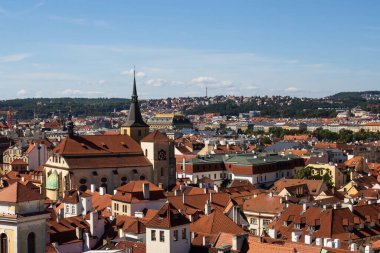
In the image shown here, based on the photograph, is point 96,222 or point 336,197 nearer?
point 96,222

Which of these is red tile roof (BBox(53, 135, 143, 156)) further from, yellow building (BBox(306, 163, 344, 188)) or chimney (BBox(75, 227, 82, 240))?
chimney (BBox(75, 227, 82, 240))

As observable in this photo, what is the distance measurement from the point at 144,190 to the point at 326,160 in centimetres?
6576

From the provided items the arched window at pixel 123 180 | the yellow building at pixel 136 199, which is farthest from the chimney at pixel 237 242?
the arched window at pixel 123 180

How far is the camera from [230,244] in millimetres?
34844

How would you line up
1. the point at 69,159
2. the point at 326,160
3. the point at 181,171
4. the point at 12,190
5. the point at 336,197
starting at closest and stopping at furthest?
the point at 12,190 < the point at 336,197 < the point at 69,159 < the point at 181,171 < the point at 326,160

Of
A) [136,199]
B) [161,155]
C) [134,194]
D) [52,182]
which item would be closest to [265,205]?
[136,199]

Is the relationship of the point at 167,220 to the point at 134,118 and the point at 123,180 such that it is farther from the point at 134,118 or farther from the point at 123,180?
the point at 134,118

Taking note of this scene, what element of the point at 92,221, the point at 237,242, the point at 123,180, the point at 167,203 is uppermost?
the point at 167,203

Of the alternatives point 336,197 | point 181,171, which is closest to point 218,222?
point 336,197

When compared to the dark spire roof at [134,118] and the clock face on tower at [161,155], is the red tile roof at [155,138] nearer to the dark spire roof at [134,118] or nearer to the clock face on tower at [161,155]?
the clock face on tower at [161,155]

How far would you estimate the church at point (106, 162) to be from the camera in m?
81.1

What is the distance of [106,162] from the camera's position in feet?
275

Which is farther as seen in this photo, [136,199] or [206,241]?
[136,199]

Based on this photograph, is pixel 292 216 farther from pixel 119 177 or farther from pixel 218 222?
pixel 119 177
